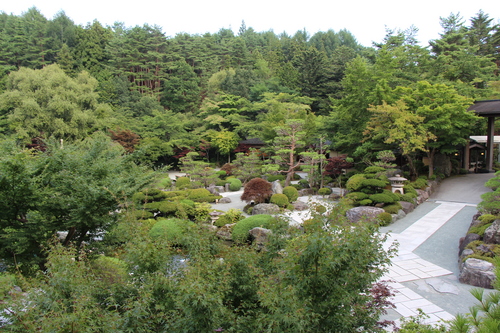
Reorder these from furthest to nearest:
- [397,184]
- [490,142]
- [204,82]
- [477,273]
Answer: [204,82], [490,142], [397,184], [477,273]

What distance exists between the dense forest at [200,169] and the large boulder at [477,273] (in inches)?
66.4

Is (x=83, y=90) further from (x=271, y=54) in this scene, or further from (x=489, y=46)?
(x=489, y=46)

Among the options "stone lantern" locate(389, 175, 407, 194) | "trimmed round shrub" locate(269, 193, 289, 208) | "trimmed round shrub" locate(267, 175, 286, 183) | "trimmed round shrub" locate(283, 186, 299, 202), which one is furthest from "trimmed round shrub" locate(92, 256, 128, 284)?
"trimmed round shrub" locate(267, 175, 286, 183)

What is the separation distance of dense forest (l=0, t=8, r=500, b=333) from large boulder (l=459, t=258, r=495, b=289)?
169cm

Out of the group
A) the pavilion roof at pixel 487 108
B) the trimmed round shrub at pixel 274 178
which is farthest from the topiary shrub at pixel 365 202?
the pavilion roof at pixel 487 108

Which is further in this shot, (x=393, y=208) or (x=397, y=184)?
(x=397, y=184)

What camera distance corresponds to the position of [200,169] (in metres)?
17.1

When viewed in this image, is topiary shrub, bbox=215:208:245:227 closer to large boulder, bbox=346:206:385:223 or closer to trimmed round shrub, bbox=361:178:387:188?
large boulder, bbox=346:206:385:223

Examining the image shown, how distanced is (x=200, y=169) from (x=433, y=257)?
1208cm

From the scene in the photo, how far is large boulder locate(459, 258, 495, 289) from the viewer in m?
6.16

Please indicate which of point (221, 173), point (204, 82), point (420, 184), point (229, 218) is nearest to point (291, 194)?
point (229, 218)

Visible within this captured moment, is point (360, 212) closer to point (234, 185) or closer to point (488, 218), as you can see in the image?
point (488, 218)

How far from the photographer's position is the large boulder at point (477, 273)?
20.2 feet

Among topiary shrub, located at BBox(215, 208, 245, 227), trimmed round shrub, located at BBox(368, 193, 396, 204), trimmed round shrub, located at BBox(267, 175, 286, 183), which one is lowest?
topiary shrub, located at BBox(215, 208, 245, 227)
